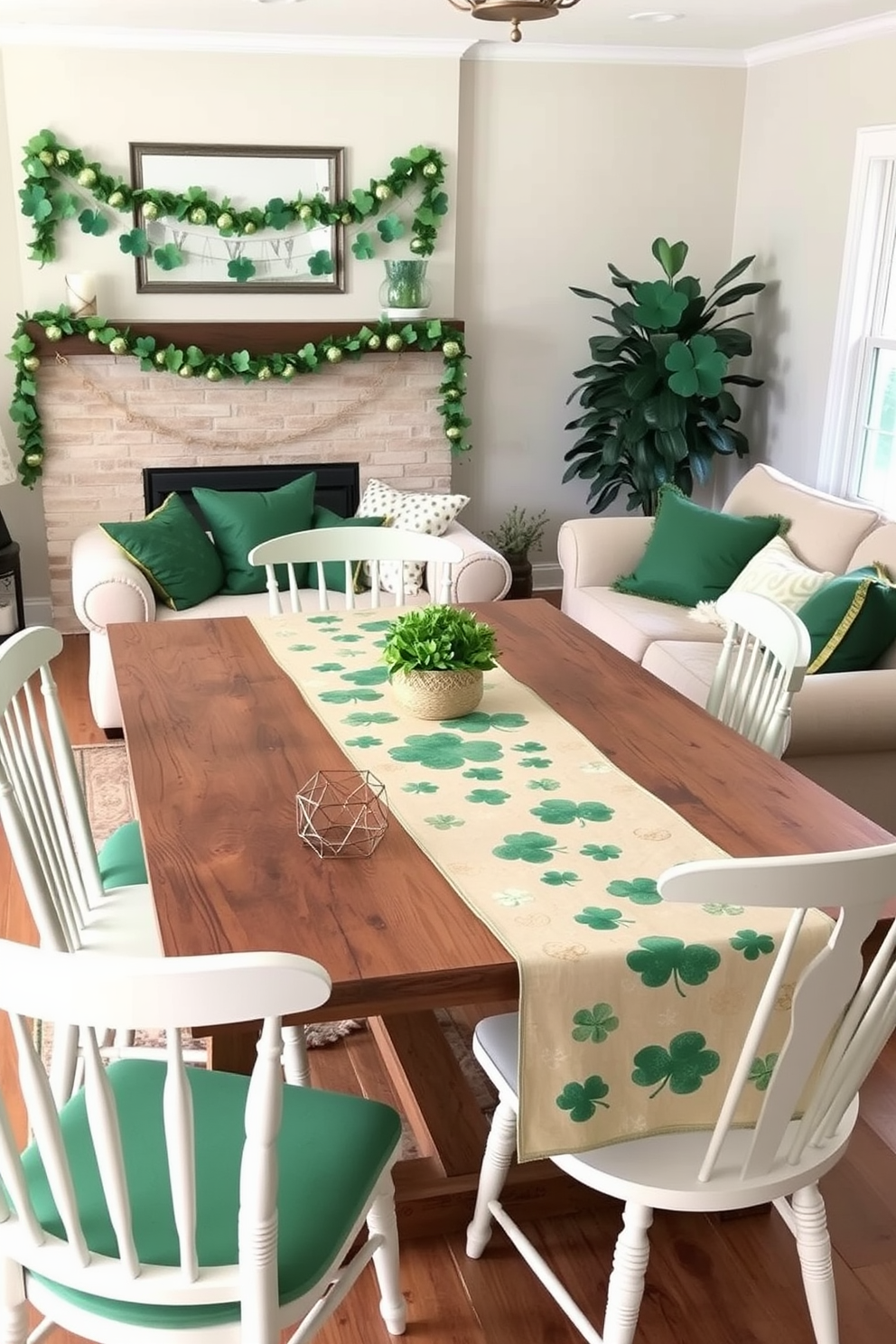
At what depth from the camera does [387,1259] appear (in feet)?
6.23

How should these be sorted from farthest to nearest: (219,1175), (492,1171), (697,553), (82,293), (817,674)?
(82,293) < (697,553) < (817,674) < (492,1171) < (219,1175)

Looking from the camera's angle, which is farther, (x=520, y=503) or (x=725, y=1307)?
(x=520, y=503)

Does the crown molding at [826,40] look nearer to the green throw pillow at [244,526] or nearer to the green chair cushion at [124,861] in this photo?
the green throw pillow at [244,526]

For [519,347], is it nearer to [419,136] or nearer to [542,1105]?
[419,136]

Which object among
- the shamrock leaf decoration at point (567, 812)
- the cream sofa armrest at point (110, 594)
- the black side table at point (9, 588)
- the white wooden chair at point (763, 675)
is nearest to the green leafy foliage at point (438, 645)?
the shamrock leaf decoration at point (567, 812)

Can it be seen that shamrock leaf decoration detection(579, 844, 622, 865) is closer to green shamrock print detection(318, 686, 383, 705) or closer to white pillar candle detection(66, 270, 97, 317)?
green shamrock print detection(318, 686, 383, 705)

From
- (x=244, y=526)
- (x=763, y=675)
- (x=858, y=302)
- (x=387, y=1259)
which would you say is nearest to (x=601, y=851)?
(x=387, y=1259)

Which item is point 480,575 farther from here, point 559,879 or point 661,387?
point 559,879

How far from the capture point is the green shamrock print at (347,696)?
2471 millimetres

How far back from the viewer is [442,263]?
5.68 m

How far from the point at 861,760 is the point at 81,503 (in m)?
3.42

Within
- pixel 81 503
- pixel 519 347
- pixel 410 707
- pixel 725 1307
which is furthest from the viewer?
pixel 519 347

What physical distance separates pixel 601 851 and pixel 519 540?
166 inches

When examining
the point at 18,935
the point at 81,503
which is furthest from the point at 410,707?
the point at 81,503
